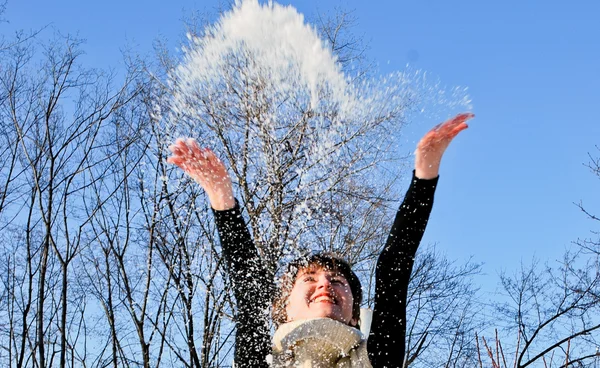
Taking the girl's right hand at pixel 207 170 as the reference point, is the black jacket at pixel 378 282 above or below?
below

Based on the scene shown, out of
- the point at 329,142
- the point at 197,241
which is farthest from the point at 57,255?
the point at 329,142

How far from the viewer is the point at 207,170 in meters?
2.54

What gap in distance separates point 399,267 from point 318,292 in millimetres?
330

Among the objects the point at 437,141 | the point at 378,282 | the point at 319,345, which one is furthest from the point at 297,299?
the point at 437,141

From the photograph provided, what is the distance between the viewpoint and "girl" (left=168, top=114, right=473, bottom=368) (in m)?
2.29

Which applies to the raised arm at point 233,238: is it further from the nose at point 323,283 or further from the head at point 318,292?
the nose at point 323,283

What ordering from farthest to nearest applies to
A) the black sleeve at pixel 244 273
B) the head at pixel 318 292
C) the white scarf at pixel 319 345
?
1. the black sleeve at pixel 244 273
2. the head at pixel 318 292
3. the white scarf at pixel 319 345

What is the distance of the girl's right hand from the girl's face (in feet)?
1.46

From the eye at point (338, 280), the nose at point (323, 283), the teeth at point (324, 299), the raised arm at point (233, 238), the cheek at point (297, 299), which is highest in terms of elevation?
the raised arm at point (233, 238)

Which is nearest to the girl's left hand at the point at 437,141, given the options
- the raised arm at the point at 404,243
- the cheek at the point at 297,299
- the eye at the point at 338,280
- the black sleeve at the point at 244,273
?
the raised arm at the point at 404,243

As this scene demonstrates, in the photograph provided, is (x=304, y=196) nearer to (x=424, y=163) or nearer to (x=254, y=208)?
(x=254, y=208)

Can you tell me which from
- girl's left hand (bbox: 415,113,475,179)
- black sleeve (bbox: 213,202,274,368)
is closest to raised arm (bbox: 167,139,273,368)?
black sleeve (bbox: 213,202,274,368)

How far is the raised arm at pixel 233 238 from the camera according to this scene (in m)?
2.49

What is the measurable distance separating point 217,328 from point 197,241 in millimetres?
1302
